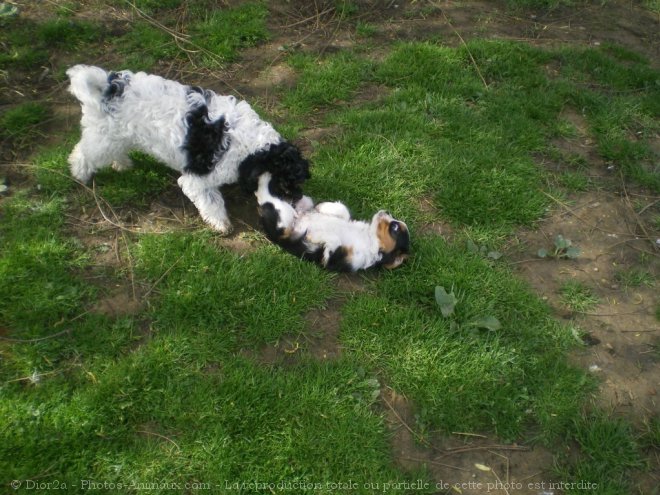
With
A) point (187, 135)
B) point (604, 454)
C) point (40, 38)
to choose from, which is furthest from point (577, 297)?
point (40, 38)

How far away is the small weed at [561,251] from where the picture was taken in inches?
155

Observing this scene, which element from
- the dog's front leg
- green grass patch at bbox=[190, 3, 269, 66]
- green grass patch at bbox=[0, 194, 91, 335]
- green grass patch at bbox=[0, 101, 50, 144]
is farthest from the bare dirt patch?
green grass patch at bbox=[190, 3, 269, 66]

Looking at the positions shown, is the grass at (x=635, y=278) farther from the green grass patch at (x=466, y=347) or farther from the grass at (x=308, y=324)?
the green grass patch at (x=466, y=347)

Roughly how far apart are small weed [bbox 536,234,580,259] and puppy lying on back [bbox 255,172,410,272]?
4.19 feet

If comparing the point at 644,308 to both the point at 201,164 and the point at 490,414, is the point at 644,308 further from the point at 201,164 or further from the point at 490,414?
the point at 201,164

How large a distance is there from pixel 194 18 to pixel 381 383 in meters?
4.93

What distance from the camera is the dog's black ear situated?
360 cm

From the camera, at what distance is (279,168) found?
142 inches

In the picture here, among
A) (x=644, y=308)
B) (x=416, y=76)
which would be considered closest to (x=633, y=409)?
(x=644, y=308)

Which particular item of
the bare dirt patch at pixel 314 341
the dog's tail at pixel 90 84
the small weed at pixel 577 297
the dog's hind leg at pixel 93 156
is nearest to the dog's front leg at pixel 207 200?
the dog's hind leg at pixel 93 156

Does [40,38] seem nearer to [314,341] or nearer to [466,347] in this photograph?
[314,341]

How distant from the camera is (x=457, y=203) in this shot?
4234 millimetres

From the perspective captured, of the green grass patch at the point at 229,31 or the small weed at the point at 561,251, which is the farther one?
the green grass patch at the point at 229,31

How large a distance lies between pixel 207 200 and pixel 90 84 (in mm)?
1161
